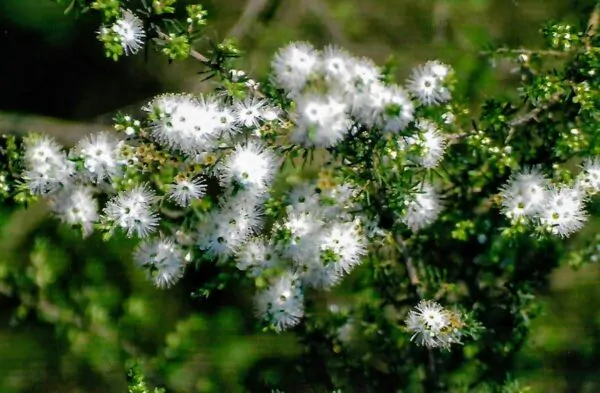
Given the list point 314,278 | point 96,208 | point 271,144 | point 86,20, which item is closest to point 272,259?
point 314,278

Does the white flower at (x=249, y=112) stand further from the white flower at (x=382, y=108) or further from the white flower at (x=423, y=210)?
the white flower at (x=423, y=210)

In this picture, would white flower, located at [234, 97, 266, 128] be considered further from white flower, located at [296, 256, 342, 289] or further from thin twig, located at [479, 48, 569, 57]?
thin twig, located at [479, 48, 569, 57]

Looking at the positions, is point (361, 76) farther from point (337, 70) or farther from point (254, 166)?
point (254, 166)

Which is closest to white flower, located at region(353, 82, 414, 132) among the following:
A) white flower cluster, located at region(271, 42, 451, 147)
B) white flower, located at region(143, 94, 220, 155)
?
white flower cluster, located at region(271, 42, 451, 147)

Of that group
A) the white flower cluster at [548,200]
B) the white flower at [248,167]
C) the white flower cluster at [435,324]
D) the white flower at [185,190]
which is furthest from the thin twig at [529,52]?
the white flower at [185,190]

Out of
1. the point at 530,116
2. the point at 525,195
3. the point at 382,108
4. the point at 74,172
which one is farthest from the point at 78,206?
the point at 530,116

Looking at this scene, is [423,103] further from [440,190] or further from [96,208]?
[96,208]
